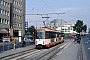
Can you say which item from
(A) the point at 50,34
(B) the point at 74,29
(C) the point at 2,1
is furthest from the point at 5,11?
(B) the point at 74,29

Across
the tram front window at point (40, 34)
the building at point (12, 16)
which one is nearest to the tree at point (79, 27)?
the building at point (12, 16)

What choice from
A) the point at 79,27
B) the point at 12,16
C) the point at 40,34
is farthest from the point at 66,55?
the point at 79,27

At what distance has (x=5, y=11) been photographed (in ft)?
222

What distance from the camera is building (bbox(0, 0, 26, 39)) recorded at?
215 ft

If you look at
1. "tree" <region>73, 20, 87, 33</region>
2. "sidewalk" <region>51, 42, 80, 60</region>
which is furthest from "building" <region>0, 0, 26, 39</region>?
"tree" <region>73, 20, 87, 33</region>

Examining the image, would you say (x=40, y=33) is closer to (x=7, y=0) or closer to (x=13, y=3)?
(x=7, y=0)

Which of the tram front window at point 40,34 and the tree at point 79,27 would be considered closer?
the tram front window at point 40,34

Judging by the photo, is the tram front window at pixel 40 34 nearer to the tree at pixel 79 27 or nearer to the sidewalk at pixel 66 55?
the sidewalk at pixel 66 55

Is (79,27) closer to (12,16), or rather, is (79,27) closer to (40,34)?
(12,16)

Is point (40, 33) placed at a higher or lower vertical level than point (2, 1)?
lower

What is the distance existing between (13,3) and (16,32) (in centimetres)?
1176

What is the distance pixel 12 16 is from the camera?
256 ft

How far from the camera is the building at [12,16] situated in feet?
215

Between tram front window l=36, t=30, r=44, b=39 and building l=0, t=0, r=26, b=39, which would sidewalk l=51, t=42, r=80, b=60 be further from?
building l=0, t=0, r=26, b=39
